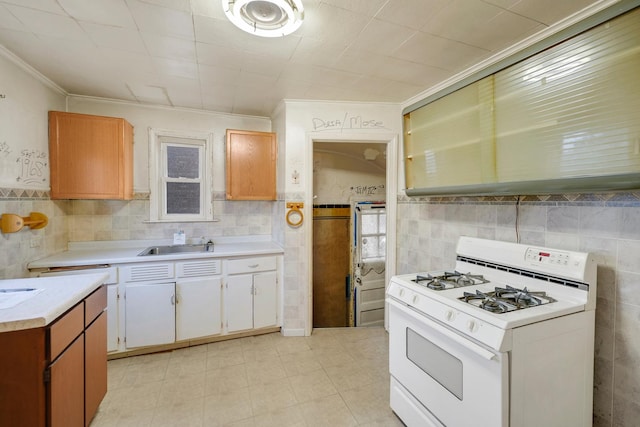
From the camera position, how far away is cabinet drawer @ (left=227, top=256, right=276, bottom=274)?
107 inches

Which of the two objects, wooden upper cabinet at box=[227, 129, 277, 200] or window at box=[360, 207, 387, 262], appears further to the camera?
window at box=[360, 207, 387, 262]

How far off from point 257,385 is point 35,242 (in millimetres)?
2083

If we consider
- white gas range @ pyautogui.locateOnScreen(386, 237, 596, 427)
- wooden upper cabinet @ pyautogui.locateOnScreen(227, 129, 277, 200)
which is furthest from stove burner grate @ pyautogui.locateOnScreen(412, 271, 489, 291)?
wooden upper cabinet @ pyautogui.locateOnScreen(227, 129, 277, 200)

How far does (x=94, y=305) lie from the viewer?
1.68m

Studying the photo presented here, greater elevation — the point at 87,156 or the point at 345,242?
the point at 87,156

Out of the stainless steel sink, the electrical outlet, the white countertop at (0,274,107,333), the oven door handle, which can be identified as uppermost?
the electrical outlet

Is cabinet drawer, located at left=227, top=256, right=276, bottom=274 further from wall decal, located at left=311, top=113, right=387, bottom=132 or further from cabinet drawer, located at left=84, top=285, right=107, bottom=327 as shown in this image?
wall decal, located at left=311, top=113, right=387, bottom=132

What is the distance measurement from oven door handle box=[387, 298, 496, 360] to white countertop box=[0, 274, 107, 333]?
5.70 ft

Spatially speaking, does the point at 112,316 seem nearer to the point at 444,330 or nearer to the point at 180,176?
the point at 180,176

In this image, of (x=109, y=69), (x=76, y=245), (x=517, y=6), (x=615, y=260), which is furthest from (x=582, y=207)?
(x=76, y=245)

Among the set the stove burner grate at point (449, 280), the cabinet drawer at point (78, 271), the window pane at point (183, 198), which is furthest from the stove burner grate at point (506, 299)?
the window pane at point (183, 198)

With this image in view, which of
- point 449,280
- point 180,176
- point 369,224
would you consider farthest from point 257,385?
point 369,224

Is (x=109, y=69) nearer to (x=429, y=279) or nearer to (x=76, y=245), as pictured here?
(x=76, y=245)

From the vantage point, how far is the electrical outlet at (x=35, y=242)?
2199 millimetres
